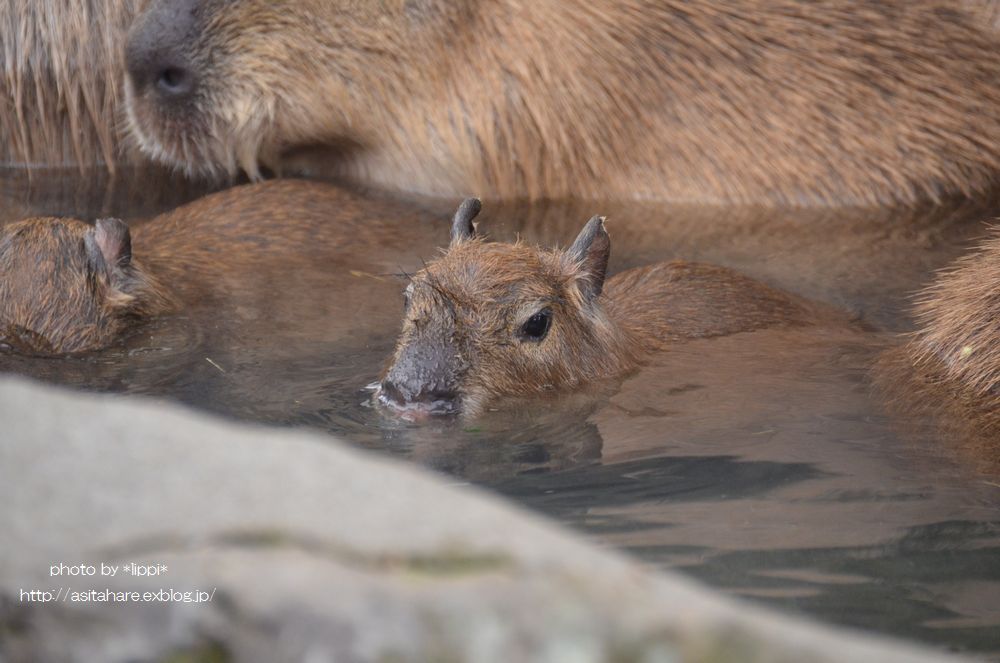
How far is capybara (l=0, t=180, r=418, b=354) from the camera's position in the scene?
12.4ft

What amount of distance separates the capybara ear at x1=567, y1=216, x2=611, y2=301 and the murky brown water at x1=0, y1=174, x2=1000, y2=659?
0.27 m

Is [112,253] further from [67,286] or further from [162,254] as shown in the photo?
[162,254]

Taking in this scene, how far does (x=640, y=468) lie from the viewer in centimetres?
283

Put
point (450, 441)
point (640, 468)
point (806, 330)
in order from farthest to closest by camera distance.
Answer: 1. point (806, 330)
2. point (450, 441)
3. point (640, 468)

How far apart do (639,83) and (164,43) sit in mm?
1565

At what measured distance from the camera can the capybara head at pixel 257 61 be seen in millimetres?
4484

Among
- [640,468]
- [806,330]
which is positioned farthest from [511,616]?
[806,330]

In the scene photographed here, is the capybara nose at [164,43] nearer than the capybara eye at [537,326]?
No

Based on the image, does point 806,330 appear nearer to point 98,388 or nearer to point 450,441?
point 450,441

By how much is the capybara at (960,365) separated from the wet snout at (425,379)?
104 cm

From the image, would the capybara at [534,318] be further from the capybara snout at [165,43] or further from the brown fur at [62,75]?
the brown fur at [62,75]

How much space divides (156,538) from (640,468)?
166cm

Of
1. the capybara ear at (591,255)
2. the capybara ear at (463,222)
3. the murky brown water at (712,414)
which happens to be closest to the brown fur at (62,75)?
the murky brown water at (712,414)

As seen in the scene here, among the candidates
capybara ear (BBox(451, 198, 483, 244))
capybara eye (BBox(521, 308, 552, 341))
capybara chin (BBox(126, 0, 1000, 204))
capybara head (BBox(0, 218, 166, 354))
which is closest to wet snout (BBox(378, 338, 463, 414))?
capybara eye (BBox(521, 308, 552, 341))
